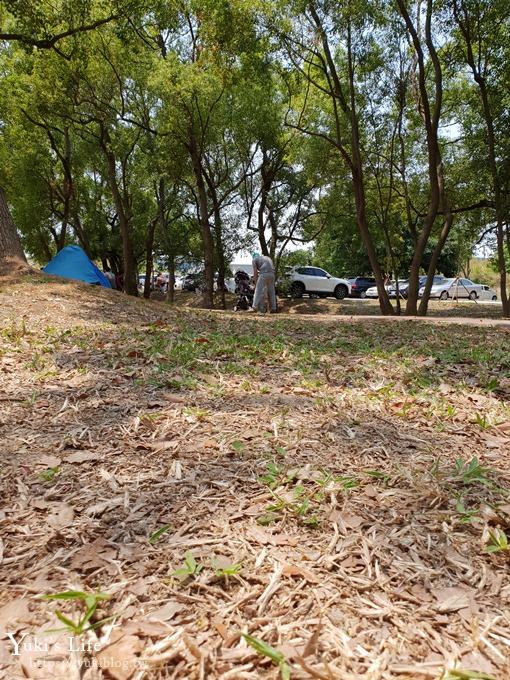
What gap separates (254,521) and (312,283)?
23805mm

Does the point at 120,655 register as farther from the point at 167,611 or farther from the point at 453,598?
the point at 453,598

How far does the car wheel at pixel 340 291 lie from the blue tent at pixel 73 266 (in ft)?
48.7

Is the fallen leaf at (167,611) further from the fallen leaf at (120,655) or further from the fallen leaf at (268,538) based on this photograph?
the fallen leaf at (268,538)

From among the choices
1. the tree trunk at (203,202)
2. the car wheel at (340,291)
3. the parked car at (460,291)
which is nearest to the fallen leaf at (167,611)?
the tree trunk at (203,202)

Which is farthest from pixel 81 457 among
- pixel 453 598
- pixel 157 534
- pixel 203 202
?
pixel 203 202

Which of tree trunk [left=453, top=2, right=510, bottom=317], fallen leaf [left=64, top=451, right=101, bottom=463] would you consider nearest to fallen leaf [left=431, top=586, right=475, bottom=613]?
fallen leaf [left=64, top=451, right=101, bottom=463]

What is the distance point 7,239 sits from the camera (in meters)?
6.86

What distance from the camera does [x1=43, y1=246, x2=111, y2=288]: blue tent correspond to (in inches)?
542

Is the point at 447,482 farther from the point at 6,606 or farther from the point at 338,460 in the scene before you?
the point at 6,606

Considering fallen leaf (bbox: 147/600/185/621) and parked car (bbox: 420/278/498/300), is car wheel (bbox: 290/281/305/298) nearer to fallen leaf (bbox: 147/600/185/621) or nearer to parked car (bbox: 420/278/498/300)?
parked car (bbox: 420/278/498/300)

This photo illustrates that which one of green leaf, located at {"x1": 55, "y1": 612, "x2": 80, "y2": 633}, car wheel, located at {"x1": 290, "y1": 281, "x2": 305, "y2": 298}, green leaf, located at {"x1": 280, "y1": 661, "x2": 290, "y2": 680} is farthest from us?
car wheel, located at {"x1": 290, "y1": 281, "x2": 305, "y2": 298}

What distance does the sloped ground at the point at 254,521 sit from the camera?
1.10 metres

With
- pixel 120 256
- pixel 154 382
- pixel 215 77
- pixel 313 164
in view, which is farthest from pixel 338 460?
pixel 120 256

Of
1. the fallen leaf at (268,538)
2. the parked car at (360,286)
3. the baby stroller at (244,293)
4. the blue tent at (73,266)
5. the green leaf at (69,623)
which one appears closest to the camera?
the green leaf at (69,623)
